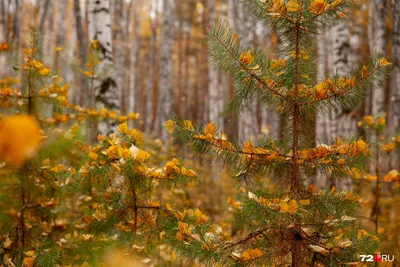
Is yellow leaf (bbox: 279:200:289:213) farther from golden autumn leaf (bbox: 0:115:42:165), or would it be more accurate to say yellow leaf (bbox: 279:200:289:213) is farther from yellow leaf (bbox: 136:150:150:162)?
golden autumn leaf (bbox: 0:115:42:165)

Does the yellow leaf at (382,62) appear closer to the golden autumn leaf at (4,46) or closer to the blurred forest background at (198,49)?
the blurred forest background at (198,49)

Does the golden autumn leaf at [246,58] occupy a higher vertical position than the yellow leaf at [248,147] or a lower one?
higher

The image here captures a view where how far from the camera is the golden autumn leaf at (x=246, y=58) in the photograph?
165 centimetres

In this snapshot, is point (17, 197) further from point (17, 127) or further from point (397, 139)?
point (397, 139)

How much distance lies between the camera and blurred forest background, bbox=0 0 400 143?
434cm

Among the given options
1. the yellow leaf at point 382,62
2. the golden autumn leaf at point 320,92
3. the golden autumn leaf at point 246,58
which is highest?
the golden autumn leaf at point 246,58

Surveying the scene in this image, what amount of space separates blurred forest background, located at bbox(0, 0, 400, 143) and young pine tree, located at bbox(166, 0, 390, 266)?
0.12 m

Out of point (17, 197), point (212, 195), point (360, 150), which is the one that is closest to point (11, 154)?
point (360, 150)

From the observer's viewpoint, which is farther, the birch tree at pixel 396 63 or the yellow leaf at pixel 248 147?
the birch tree at pixel 396 63

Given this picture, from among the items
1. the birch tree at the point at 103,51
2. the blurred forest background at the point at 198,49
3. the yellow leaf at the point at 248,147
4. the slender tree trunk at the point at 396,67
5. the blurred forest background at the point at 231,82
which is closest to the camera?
the yellow leaf at the point at 248,147

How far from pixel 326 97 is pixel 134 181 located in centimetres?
103

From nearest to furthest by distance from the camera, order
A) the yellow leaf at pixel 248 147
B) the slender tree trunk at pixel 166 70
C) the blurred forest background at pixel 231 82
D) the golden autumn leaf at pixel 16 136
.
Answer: the golden autumn leaf at pixel 16 136
the yellow leaf at pixel 248 147
the blurred forest background at pixel 231 82
the slender tree trunk at pixel 166 70

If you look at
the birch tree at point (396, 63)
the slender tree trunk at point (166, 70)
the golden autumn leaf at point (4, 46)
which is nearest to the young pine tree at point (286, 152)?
the golden autumn leaf at point (4, 46)

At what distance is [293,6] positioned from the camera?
60.7 inches
